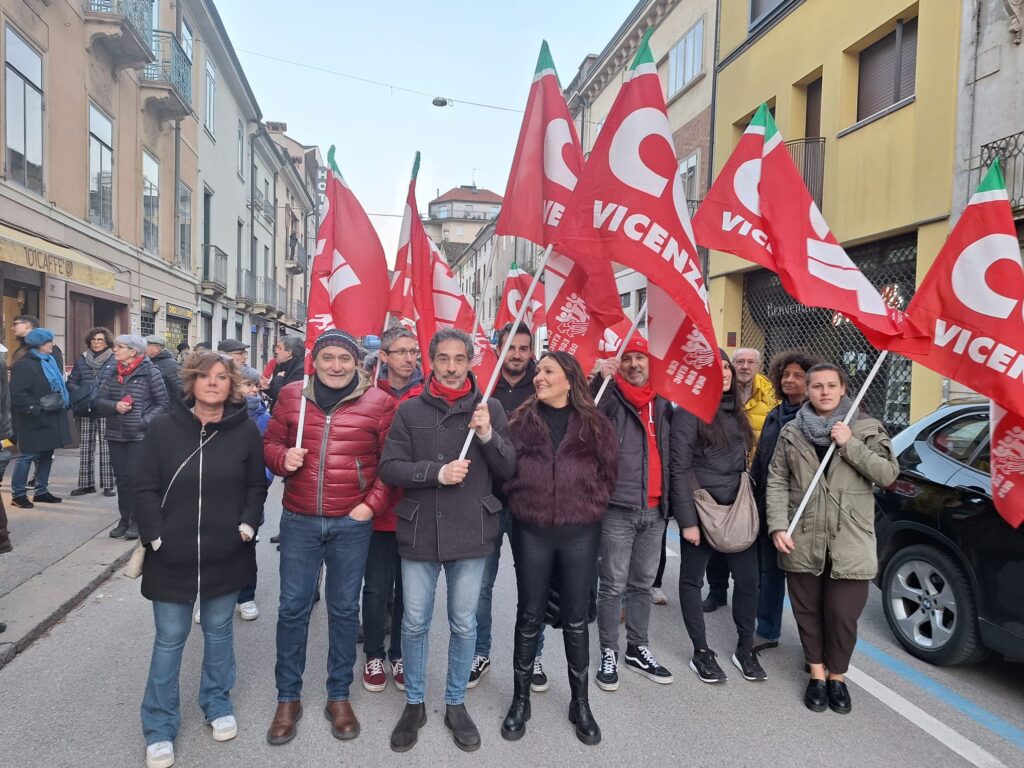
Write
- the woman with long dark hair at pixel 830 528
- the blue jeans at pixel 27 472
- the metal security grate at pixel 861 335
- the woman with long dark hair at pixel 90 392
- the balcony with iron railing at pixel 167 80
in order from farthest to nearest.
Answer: the balcony with iron railing at pixel 167 80 → the metal security grate at pixel 861 335 → the blue jeans at pixel 27 472 → the woman with long dark hair at pixel 90 392 → the woman with long dark hair at pixel 830 528

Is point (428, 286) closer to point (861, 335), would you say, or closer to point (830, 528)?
point (830, 528)

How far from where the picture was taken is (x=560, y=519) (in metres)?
3.26

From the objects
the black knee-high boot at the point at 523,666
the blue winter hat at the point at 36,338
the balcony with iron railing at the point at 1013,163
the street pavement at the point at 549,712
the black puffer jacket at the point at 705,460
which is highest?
the balcony with iron railing at the point at 1013,163

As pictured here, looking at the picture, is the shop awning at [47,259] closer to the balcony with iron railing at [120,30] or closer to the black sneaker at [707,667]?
the balcony with iron railing at [120,30]

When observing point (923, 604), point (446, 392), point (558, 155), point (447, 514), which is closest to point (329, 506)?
point (447, 514)

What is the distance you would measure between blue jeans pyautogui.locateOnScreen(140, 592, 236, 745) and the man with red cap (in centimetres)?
197

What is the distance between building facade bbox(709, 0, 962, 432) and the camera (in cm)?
959

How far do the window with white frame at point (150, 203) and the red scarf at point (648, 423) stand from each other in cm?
1700

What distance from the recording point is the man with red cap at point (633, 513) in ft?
12.5

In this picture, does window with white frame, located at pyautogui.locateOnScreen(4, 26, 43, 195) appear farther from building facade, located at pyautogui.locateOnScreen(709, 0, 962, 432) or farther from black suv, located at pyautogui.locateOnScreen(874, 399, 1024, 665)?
building facade, located at pyautogui.locateOnScreen(709, 0, 962, 432)

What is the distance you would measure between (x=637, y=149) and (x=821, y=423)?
1.81m

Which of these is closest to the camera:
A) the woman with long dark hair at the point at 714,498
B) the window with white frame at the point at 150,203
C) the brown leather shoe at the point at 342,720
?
the brown leather shoe at the point at 342,720

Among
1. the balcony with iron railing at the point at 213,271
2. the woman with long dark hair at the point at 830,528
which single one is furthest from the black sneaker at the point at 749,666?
the balcony with iron railing at the point at 213,271

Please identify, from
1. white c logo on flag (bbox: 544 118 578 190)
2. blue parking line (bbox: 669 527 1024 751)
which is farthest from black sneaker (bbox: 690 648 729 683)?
white c logo on flag (bbox: 544 118 578 190)
